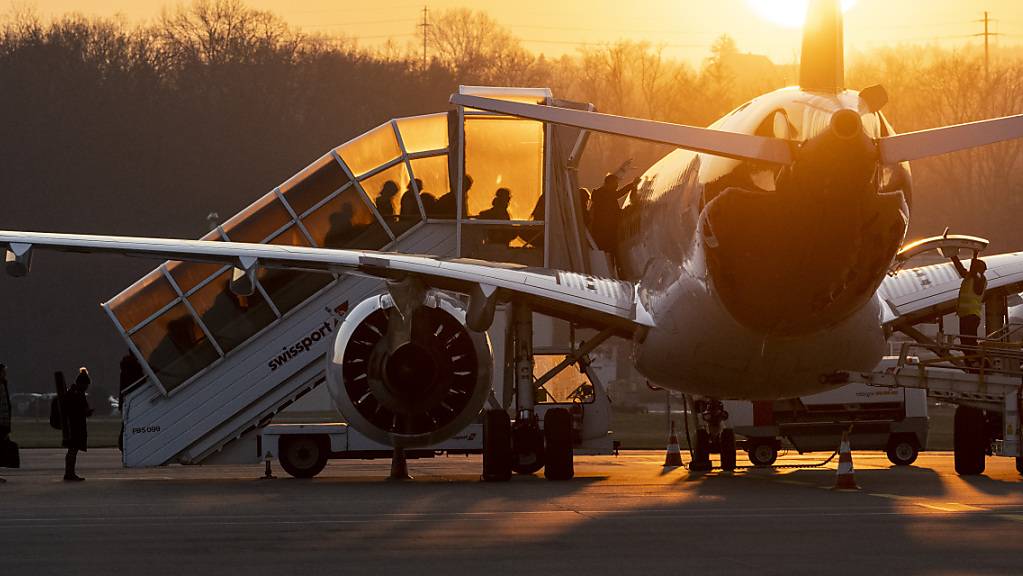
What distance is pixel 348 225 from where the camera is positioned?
27891 millimetres

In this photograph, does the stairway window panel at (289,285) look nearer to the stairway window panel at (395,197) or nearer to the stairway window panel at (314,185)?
the stairway window panel at (314,185)

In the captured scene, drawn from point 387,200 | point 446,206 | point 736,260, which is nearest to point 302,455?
point 387,200

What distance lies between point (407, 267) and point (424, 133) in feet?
20.2

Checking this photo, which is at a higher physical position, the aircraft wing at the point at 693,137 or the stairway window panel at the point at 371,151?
the stairway window panel at the point at 371,151

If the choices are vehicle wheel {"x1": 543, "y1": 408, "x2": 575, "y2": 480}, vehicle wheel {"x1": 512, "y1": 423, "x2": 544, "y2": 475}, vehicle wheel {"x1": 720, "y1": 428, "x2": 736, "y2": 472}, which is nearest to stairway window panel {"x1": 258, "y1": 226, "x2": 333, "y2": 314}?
vehicle wheel {"x1": 512, "y1": 423, "x2": 544, "y2": 475}

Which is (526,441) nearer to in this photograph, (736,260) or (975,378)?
(736,260)

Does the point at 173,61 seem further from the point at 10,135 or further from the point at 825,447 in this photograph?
the point at 825,447

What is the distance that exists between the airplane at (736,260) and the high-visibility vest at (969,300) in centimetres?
78

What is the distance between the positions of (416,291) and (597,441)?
493 cm

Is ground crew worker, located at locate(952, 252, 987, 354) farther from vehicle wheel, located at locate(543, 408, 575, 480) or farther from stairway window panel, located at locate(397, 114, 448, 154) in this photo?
stairway window panel, located at locate(397, 114, 448, 154)

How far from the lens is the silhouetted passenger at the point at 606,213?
2709 cm

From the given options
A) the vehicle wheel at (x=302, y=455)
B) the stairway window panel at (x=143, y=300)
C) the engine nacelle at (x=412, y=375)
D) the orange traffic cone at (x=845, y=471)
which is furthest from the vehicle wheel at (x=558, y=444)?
the stairway window panel at (x=143, y=300)

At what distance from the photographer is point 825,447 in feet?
101

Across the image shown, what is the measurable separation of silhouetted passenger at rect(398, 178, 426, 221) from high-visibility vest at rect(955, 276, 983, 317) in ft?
31.7
